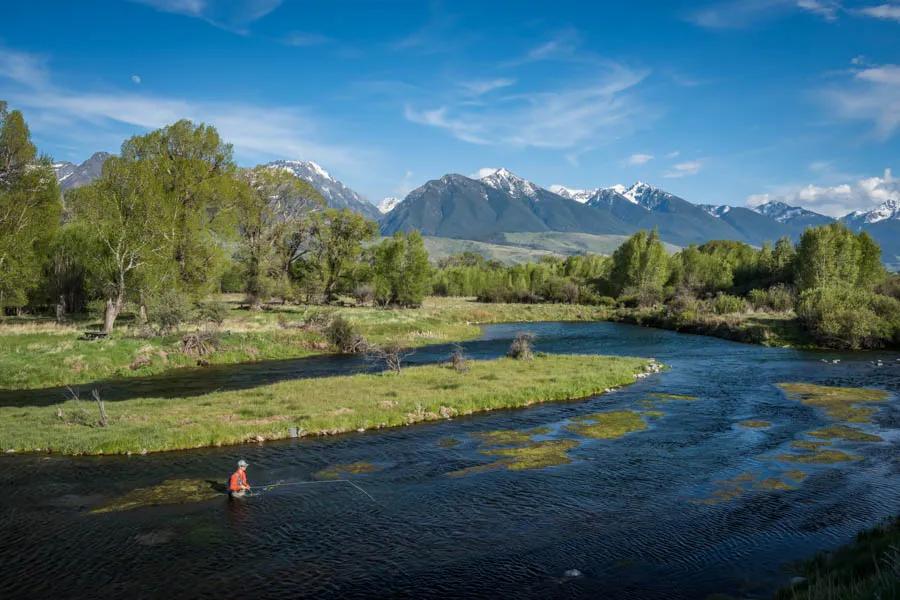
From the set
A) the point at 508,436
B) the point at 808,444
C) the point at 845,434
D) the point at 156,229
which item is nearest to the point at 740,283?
the point at 845,434

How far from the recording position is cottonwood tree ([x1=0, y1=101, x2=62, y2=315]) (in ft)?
191

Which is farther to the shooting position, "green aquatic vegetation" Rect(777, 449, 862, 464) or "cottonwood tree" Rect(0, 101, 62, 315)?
"cottonwood tree" Rect(0, 101, 62, 315)

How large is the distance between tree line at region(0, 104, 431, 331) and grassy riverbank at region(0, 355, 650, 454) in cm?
2593

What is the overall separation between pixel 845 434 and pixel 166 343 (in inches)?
2322

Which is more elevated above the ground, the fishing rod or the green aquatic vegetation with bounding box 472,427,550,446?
the green aquatic vegetation with bounding box 472,427,550,446

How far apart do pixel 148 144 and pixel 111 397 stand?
38.5 meters

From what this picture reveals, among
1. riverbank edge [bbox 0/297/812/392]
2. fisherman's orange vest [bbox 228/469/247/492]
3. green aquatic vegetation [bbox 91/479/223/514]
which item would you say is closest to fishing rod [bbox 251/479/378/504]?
fisherman's orange vest [bbox 228/469/247/492]

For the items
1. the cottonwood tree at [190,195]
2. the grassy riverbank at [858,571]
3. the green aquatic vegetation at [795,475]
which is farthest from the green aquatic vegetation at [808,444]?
the cottonwood tree at [190,195]

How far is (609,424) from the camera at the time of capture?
36.9 m

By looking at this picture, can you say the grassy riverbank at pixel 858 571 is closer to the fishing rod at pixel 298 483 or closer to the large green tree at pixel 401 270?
the fishing rod at pixel 298 483

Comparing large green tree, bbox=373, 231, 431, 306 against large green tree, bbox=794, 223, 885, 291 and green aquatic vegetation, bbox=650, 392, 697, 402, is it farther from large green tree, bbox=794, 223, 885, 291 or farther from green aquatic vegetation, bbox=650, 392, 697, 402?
large green tree, bbox=794, 223, 885, 291

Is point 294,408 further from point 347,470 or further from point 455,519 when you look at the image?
point 455,519

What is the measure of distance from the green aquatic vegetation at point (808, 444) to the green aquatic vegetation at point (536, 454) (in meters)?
12.3

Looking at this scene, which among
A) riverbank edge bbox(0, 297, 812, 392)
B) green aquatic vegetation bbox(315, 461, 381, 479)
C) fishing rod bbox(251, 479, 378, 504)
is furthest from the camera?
riverbank edge bbox(0, 297, 812, 392)
